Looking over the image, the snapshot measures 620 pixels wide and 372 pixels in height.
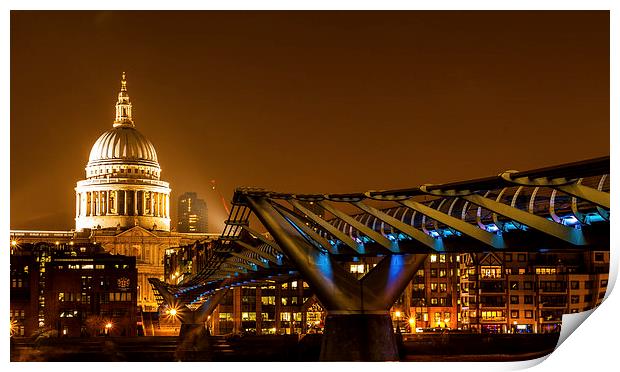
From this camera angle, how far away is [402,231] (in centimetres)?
2688

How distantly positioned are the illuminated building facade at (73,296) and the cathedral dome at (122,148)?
50196 millimetres

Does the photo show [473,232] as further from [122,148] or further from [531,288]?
[122,148]

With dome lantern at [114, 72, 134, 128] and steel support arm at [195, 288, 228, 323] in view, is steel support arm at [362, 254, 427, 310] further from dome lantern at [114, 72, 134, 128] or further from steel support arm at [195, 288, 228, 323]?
dome lantern at [114, 72, 134, 128]

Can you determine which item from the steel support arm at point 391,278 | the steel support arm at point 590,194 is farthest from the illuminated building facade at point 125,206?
the steel support arm at point 590,194

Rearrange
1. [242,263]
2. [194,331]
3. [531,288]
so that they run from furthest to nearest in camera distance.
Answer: [531,288]
[194,331]
[242,263]

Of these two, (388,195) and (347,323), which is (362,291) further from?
(388,195)

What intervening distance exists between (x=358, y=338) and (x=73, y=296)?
200ft

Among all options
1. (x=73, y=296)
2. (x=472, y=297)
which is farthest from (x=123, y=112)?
(x=472, y=297)

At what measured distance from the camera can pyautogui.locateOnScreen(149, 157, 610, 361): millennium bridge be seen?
2094cm

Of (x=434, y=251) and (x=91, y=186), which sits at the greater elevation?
(x=91, y=186)

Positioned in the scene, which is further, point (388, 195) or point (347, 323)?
point (347, 323)

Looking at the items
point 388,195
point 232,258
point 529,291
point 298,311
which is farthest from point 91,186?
point 388,195

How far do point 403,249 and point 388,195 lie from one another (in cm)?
278

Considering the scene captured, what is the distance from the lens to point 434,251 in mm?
26984
